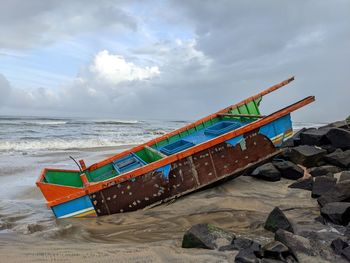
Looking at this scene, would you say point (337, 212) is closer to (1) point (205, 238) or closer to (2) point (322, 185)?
(2) point (322, 185)

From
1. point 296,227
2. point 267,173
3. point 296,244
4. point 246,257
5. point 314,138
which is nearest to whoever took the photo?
point 246,257

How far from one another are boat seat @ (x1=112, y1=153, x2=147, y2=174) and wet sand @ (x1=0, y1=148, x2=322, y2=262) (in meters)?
1.61

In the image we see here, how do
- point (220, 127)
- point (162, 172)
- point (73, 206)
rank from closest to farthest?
point (73, 206) → point (162, 172) → point (220, 127)

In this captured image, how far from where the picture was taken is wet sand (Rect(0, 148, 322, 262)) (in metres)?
3.72

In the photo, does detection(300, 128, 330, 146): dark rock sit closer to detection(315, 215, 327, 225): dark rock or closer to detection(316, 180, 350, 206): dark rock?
detection(316, 180, 350, 206): dark rock

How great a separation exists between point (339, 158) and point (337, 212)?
2644 millimetres

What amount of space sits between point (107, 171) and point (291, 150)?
3.87 metres

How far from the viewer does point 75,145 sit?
19.4 meters

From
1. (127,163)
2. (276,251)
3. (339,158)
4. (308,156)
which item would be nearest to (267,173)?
(308,156)

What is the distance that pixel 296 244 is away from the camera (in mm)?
3570

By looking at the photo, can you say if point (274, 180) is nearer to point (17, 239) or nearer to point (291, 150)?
point (291, 150)

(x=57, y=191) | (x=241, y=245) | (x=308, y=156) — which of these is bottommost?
(x=241, y=245)

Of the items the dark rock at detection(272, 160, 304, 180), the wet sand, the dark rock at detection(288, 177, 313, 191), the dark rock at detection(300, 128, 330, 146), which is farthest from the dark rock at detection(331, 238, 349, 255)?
the dark rock at detection(300, 128, 330, 146)

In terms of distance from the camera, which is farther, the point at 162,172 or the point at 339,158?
the point at 339,158
